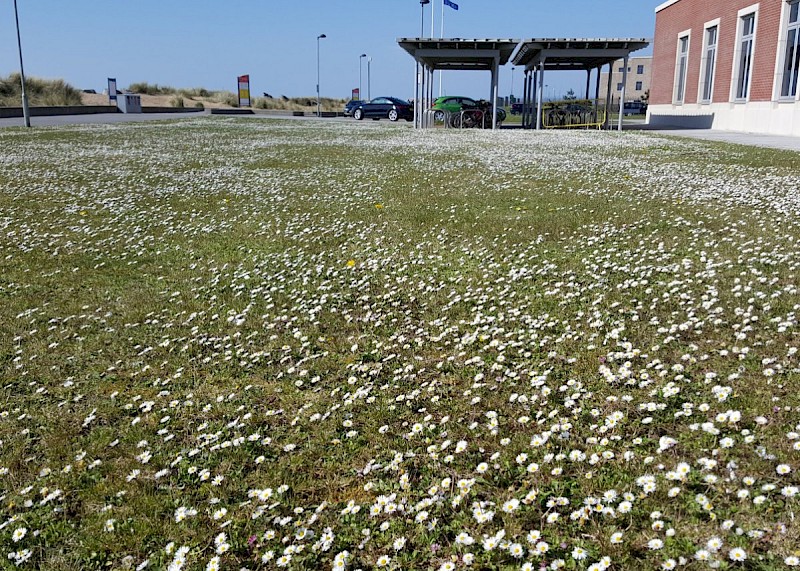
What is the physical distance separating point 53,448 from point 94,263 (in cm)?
432

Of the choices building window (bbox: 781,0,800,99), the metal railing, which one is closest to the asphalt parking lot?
building window (bbox: 781,0,800,99)

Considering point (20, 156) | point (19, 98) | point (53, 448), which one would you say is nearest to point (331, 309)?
point (53, 448)

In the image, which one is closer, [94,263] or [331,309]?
[331,309]

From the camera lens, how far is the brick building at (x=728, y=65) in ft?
83.4

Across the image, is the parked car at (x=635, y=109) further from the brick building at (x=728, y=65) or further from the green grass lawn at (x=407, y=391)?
the green grass lawn at (x=407, y=391)

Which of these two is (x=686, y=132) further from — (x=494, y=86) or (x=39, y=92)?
(x=39, y=92)

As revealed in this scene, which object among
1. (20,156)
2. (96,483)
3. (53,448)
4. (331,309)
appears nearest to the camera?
(96,483)

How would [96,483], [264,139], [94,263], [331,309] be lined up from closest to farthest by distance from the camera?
[96,483]
[331,309]
[94,263]
[264,139]

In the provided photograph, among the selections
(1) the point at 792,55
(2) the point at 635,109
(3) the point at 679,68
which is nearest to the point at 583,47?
(1) the point at 792,55

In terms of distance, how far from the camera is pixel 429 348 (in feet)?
15.2

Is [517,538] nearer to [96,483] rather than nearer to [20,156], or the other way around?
[96,483]

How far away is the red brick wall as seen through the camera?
26656 mm

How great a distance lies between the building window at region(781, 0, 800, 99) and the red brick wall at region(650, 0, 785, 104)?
57cm

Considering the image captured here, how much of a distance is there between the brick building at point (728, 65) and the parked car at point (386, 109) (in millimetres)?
17613
